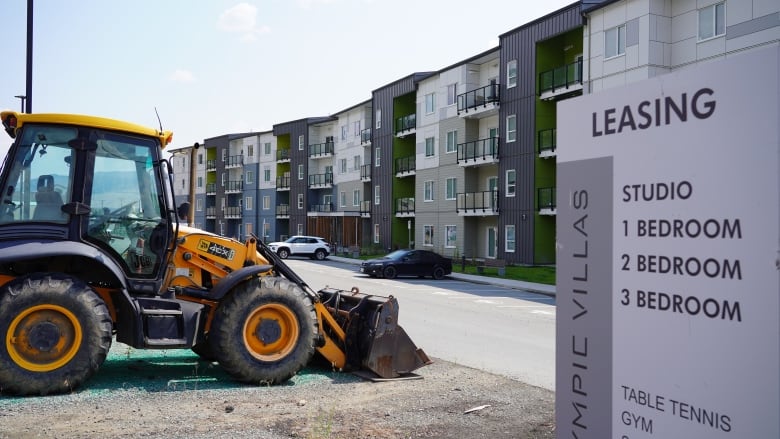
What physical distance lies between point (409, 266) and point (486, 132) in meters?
13.5

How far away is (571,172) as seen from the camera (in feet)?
11.4

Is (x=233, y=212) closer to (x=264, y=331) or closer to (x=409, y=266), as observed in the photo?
(x=409, y=266)

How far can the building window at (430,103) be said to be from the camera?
48.2 meters

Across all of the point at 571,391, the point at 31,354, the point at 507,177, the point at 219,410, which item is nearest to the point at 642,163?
the point at 571,391

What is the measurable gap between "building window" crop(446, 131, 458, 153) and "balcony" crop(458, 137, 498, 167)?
163 centimetres

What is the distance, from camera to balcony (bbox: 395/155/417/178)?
5127 cm

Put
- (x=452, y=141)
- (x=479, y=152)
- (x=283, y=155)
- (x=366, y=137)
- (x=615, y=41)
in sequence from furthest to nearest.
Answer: (x=283, y=155) → (x=366, y=137) → (x=452, y=141) → (x=479, y=152) → (x=615, y=41)

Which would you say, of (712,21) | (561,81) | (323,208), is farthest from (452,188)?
(323,208)

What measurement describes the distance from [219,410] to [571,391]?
4734 millimetres

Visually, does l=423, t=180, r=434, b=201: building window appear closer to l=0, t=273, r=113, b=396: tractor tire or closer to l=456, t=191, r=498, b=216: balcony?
l=456, t=191, r=498, b=216: balcony

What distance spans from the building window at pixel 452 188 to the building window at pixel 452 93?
16.1 ft

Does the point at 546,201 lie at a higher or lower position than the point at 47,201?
higher

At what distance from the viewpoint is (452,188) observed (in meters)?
45.9

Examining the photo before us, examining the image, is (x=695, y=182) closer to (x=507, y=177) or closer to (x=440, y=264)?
(x=440, y=264)
